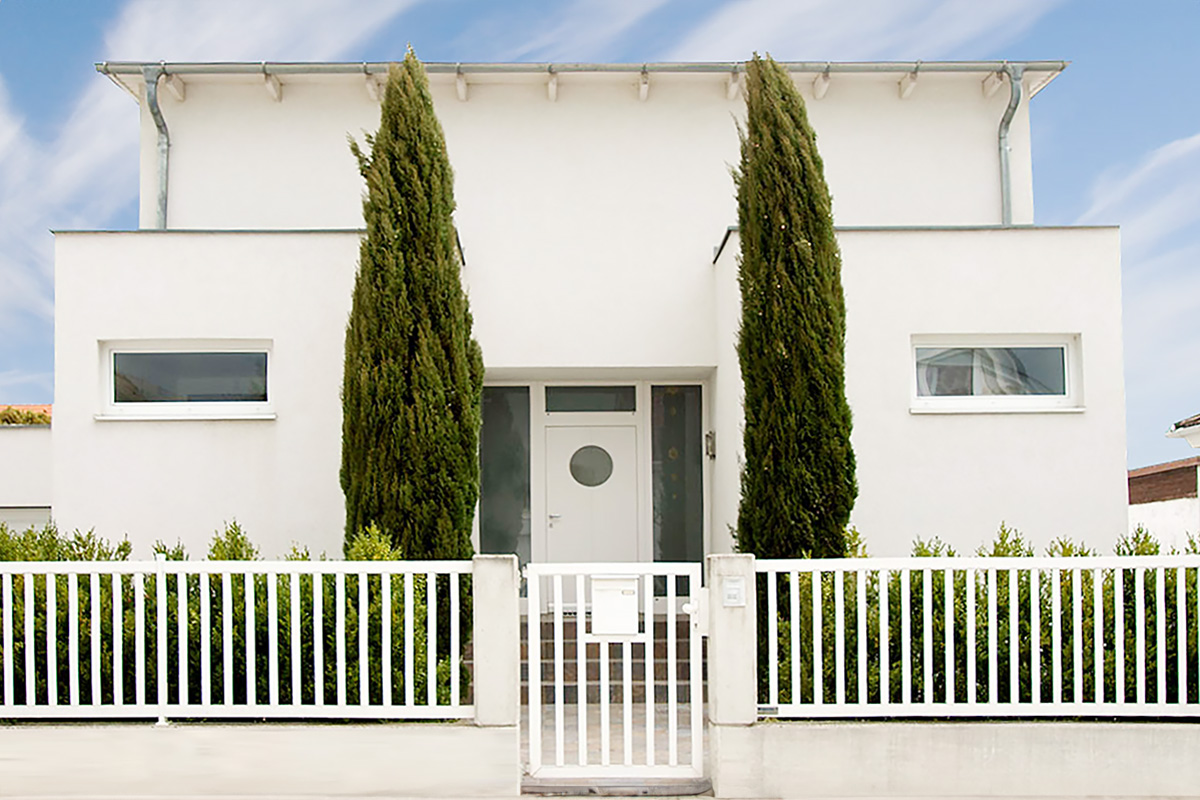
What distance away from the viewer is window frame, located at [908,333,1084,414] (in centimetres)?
865

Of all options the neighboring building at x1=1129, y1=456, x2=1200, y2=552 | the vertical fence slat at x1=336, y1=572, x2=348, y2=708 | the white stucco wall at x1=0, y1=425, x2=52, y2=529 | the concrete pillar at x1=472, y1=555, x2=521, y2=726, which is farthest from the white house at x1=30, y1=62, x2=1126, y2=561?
the neighboring building at x1=1129, y1=456, x2=1200, y2=552

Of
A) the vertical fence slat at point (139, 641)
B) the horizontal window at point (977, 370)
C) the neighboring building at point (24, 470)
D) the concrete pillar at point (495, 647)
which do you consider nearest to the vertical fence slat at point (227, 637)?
the vertical fence slat at point (139, 641)

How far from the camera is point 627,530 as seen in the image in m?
10.1

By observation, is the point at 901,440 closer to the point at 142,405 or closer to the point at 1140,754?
the point at 1140,754

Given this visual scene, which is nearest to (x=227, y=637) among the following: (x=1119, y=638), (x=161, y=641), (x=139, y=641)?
(x=161, y=641)

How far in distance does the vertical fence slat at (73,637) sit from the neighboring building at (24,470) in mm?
7138

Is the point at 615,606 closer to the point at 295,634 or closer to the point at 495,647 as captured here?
the point at 495,647

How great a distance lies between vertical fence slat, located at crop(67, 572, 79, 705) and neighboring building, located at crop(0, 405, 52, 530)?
7.14 m

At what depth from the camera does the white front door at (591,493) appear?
1012cm

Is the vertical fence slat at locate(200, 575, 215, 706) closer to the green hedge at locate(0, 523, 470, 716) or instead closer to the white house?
the green hedge at locate(0, 523, 470, 716)

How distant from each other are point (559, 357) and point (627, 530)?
185cm

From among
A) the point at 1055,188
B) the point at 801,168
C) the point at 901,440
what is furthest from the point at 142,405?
the point at 1055,188

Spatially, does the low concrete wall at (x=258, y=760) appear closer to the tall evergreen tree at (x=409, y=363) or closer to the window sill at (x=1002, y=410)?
the tall evergreen tree at (x=409, y=363)

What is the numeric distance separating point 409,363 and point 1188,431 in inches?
398
